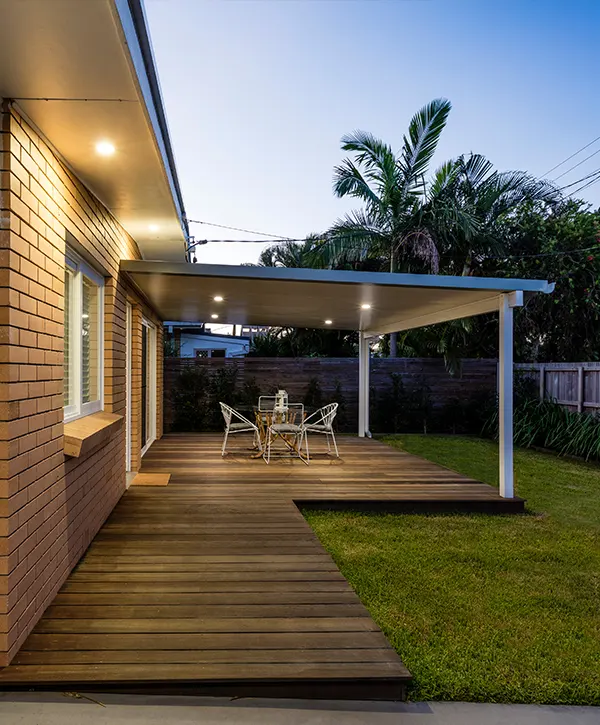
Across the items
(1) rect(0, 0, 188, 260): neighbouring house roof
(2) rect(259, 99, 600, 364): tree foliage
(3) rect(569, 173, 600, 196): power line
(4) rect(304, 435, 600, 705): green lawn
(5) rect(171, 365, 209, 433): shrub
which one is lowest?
(4) rect(304, 435, 600, 705): green lawn

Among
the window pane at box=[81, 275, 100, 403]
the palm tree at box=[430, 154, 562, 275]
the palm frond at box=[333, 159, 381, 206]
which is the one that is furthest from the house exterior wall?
the palm tree at box=[430, 154, 562, 275]

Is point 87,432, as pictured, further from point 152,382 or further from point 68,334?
point 152,382

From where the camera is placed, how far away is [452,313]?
671cm

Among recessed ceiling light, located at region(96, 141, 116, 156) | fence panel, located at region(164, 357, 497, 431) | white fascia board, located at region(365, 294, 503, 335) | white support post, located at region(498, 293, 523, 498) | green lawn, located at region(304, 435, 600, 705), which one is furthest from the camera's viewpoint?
fence panel, located at region(164, 357, 497, 431)

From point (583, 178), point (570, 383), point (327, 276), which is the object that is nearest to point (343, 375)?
point (570, 383)

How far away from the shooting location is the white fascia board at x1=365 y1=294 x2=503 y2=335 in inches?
224

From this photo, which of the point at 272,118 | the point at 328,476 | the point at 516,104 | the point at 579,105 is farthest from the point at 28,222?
the point at 579,105

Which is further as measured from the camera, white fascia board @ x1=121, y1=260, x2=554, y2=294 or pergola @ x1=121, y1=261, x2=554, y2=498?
pergola @ x1=121, y1=261, x2=554, y2=498

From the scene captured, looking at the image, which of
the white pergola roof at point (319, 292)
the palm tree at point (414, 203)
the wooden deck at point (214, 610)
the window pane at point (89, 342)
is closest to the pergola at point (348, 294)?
the white pergola roof at point (319, 292)

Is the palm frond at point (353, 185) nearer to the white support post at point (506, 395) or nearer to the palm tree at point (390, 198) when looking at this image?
the palm tree at point (390, 198)

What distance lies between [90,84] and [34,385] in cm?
138

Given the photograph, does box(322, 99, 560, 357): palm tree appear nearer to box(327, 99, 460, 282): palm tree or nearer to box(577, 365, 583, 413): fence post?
box(327, 99, 460, 282): palm tree

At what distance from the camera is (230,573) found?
328 centimetres

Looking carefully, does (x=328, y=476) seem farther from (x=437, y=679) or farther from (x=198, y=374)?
(x=198, y=374)
